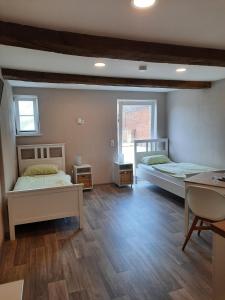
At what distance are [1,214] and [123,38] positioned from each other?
8.04ft

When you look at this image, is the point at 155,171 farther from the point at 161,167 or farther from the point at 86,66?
the point at 86,66

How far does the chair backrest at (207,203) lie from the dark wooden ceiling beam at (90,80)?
2.19 metres

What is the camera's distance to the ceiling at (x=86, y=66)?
8.14ft

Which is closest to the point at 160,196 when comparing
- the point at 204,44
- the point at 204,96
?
the point at 204,96

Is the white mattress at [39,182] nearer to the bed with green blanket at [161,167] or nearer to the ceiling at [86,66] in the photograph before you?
the ceiling at [86,66]

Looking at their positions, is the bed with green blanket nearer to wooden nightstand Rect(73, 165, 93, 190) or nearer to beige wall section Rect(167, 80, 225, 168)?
beige wall section Rect(167, 80, 225, 168)

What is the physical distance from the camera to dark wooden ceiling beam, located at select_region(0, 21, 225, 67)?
170cm

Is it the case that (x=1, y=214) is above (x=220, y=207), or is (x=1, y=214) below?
below

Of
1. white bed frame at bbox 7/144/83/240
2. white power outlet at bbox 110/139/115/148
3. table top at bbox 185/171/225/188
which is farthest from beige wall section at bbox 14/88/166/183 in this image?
table top at bbox 185/171/225/188

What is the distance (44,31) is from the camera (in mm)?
1770

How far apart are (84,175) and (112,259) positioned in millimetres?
2586

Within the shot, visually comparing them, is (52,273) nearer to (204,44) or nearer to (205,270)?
(205,270)

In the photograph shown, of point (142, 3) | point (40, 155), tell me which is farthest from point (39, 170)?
point (142, 3)

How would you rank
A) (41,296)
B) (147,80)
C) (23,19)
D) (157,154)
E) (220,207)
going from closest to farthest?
1. (23,19)
2. (41,296)
3. (220,207)
4. (147,80)
5. (157,154)
